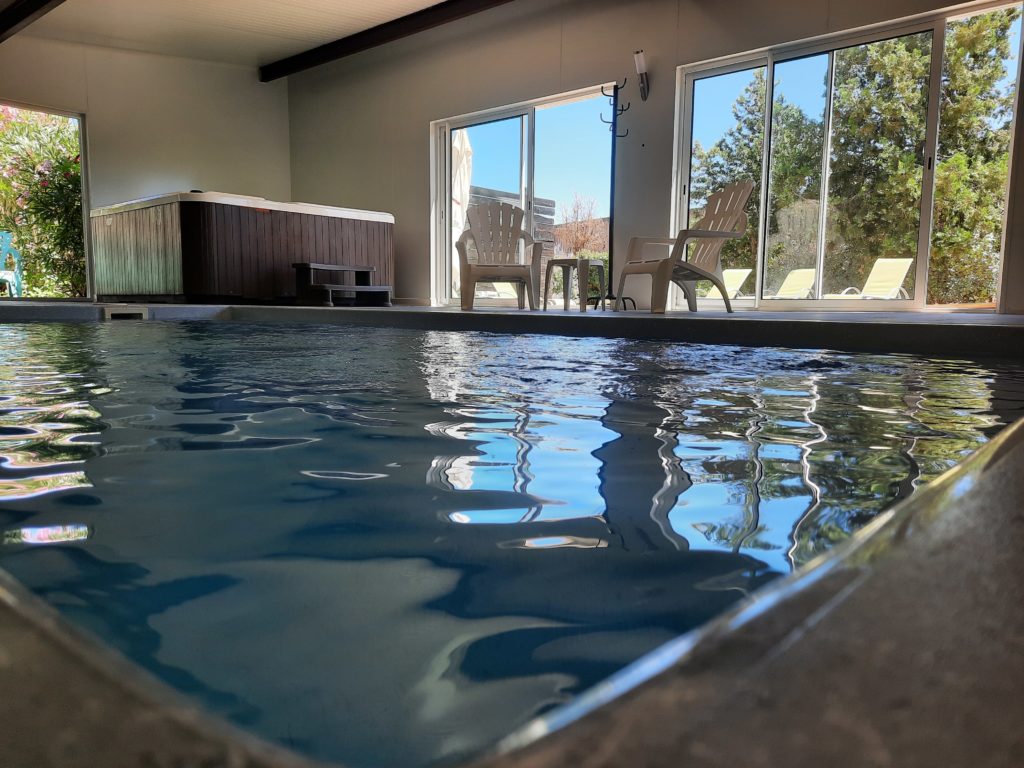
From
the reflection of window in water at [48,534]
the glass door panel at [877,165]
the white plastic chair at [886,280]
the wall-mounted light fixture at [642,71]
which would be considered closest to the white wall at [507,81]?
the wall-mounted light fixture at [642,71]

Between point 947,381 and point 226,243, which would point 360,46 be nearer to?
point 226,243

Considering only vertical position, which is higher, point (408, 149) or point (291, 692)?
point (408, 149)

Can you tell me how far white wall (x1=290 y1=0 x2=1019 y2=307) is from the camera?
20.5ft

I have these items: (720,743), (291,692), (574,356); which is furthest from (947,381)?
(720,743)

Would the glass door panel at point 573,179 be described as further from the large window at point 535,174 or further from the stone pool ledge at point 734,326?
the stone pool ledge at point 734,326

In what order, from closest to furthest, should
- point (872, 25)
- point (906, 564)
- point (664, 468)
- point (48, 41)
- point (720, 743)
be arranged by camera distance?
1. point (720, 743)
2. point (906, 564)
3. point (664, 468)
4. point (872, 25)
5. point (48, 41)

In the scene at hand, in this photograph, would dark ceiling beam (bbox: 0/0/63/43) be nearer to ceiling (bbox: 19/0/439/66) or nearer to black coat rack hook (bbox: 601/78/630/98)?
ceiling (bbox: 19/0/439/66)

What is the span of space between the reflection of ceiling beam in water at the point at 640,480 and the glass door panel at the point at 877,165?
16.2 feet

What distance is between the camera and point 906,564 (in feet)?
0.94

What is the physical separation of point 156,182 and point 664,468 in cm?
947

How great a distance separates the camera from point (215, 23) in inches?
313

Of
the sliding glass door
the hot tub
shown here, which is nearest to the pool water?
the sliding glass door

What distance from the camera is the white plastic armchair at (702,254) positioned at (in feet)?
16.4

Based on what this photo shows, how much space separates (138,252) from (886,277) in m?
7.05
